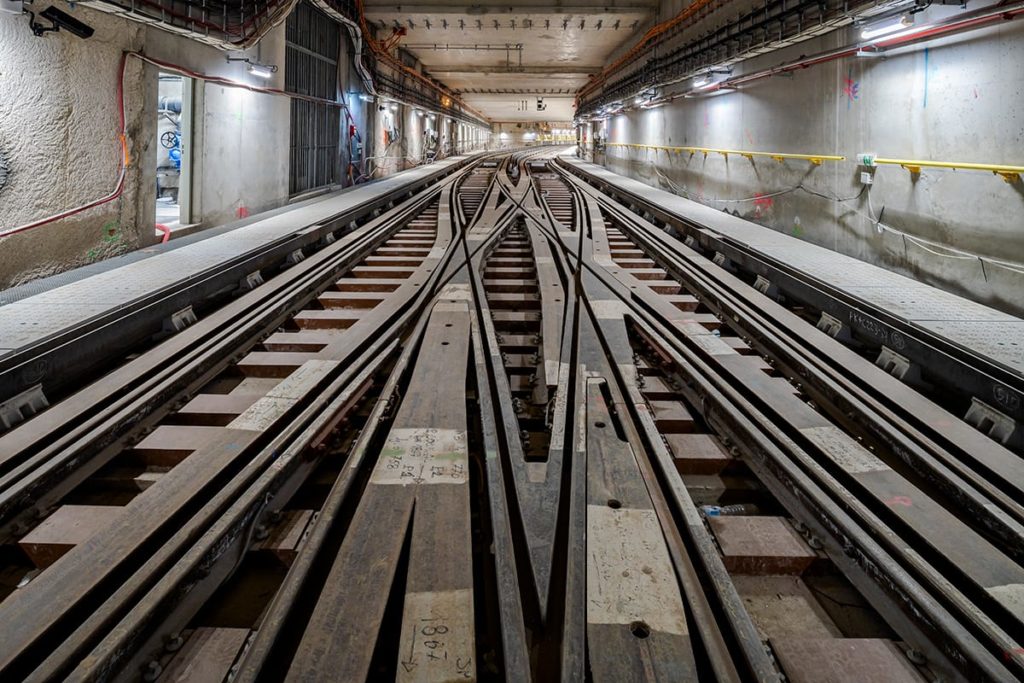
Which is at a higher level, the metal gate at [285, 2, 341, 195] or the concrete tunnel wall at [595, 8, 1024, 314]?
the metal gate at [285, 2, 341, 195]

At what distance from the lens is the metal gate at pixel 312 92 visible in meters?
11.1

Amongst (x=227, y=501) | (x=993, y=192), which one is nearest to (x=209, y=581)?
(x=227, y=501)

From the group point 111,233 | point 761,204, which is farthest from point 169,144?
point 761,204

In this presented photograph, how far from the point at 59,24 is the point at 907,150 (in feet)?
25.7

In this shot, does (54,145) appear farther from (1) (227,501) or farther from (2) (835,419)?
(2) (835,419)

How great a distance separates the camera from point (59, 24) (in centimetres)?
487

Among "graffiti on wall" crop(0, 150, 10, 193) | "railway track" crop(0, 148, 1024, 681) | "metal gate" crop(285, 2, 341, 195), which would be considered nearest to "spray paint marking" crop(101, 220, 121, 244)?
"graffiti on wall" crop(0, 150, 10, 193)

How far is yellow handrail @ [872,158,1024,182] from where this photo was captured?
A: 172 inches

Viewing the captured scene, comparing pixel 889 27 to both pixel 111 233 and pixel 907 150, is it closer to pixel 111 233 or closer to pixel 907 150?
pixel 907 150

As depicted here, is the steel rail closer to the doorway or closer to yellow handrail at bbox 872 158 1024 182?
yellow handrail at bbox 872 158 1024 182

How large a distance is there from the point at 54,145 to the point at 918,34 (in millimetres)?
7949

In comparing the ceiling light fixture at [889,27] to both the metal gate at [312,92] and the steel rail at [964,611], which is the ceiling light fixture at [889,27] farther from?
the metal gate at [312,92]

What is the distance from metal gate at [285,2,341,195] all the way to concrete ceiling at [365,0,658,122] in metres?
2.63

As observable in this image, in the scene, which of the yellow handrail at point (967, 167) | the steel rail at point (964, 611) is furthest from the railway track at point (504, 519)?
the yellow handrail at point (967, 167)
